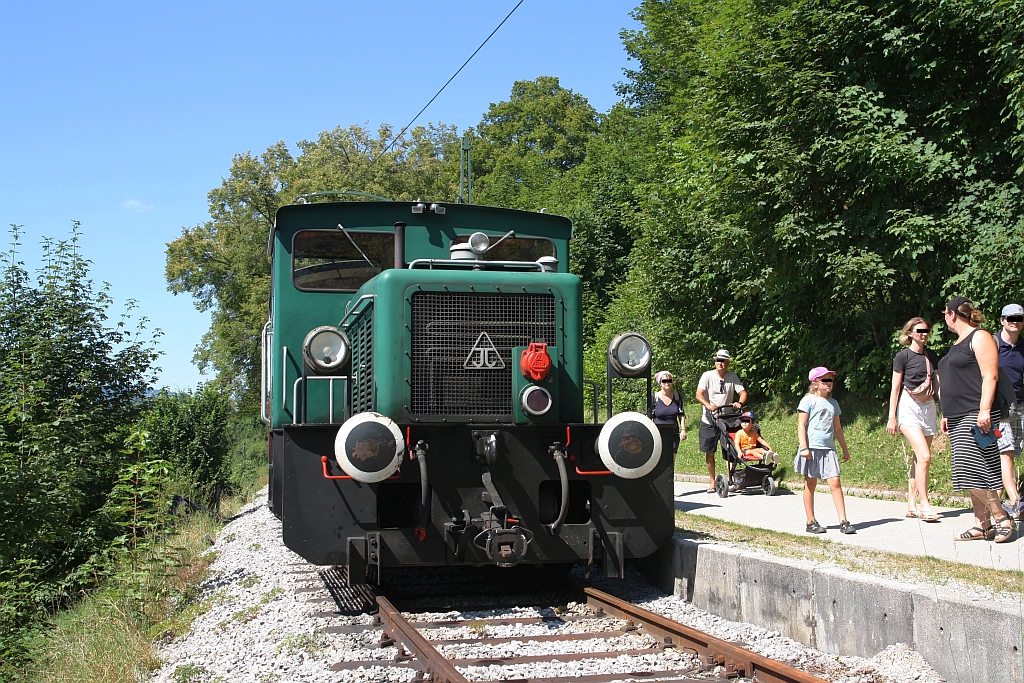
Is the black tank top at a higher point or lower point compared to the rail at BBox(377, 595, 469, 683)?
higher

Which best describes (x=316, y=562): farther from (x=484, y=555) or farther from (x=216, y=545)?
(x=216, y=545)

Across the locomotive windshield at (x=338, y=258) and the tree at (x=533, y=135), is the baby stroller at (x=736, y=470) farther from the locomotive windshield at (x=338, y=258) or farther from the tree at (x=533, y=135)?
the tree at (x=533, y=135)

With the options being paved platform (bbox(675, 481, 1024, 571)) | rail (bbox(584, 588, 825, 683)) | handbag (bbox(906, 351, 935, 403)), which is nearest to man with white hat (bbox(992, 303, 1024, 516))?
paved platform (bbox(675, 481, 1024, 571))

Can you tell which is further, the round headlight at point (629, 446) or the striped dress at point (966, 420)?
the striped dress at point (966, 420)

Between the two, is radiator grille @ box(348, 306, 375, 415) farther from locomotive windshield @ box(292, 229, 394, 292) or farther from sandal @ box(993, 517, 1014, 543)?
sandal @ box(993, 517, 1014, 543)

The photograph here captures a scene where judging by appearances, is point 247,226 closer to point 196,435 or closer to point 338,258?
point 196,435

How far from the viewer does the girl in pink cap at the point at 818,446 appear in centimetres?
784

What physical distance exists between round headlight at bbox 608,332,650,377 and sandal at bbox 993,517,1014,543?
9.80 feet

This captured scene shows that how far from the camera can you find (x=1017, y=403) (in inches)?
301

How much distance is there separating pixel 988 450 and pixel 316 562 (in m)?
5.01

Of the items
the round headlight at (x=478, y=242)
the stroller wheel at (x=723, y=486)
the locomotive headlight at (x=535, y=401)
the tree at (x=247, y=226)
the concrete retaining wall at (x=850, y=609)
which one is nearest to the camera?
the concrete retaining wall at (x=850, y=609)

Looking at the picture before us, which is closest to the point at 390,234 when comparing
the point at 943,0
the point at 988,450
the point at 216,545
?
the point at 988,450

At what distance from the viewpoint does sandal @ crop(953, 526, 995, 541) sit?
23.3ft

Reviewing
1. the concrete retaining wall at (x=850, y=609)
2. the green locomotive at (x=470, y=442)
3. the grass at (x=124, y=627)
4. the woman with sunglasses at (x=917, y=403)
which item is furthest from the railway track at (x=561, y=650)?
the woman with sunglasses at (x=917, y=403)
